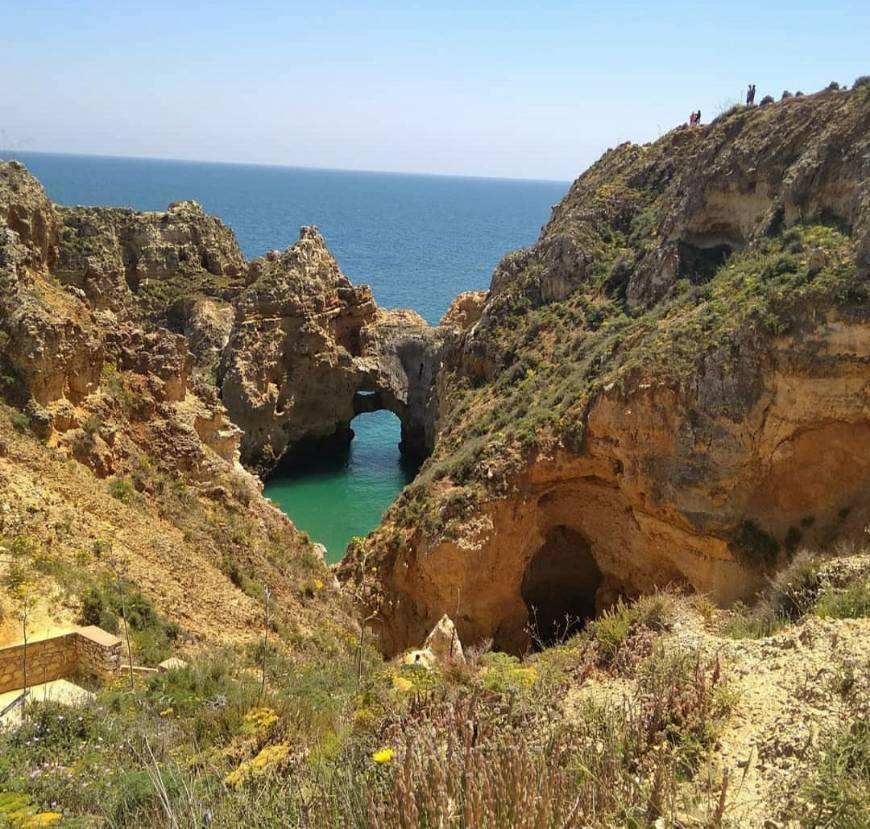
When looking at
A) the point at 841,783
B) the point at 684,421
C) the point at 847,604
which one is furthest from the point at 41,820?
the point at 684,421

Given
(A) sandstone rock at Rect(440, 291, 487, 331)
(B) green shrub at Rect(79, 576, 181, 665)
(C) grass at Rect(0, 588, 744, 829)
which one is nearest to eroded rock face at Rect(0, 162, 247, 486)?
(B) green shrub at Rect(79, 576, 181, 665)

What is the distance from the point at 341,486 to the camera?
3547 centimetres

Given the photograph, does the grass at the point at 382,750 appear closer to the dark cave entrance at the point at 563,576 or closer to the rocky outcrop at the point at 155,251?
the dark cave entrance at the point at 563,576

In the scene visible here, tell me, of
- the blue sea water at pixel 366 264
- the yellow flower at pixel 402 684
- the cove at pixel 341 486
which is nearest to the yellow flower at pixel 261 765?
the yellow flower at pixel 402 684

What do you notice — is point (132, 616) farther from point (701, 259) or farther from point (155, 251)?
point (155, 251)

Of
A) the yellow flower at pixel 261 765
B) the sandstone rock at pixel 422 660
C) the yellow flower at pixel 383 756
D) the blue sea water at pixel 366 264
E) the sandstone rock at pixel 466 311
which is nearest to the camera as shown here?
the yellow flower at pixel 383 756

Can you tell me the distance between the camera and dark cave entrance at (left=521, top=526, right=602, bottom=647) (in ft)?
72.4

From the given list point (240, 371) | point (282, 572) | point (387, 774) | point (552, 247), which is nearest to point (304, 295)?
point (240, 371)

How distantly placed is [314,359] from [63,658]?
26700 mm

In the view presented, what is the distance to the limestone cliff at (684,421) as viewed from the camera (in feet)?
54.1

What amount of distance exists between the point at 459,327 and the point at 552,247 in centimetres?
956

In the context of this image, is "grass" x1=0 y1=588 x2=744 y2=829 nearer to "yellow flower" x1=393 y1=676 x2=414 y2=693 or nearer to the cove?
"yellow flower" x1=393 y1=676 x2=414 y2=693

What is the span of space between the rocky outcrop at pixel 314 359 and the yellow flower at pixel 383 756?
2800 centimetres

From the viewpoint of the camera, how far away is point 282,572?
15805 millimetres
